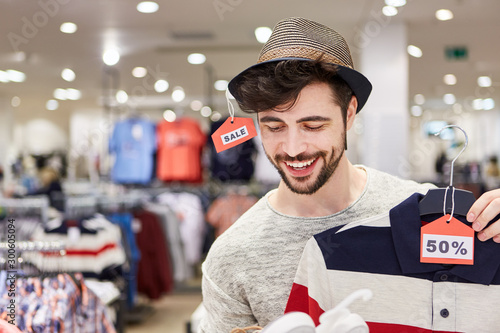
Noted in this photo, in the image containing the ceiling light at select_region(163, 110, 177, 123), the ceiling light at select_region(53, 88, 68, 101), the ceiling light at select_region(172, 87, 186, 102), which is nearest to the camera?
the ceiling light at select_region(172, 87, 186, 102)

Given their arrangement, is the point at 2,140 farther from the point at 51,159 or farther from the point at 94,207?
the point at 94,207

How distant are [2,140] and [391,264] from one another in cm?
983

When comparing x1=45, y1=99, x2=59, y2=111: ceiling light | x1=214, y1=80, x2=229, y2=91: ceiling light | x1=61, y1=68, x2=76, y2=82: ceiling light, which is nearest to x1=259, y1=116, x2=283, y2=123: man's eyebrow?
x1=61, y1=68, x2=76, y2=82: ceiling light

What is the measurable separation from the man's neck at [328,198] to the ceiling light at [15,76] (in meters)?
7.07

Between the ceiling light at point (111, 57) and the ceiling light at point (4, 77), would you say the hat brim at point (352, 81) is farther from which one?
the ceiling light at point (4, 77)

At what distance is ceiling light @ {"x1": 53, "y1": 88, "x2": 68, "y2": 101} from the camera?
9.40 metres

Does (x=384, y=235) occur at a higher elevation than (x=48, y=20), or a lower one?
lower

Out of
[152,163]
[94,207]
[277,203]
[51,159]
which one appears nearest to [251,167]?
[152,163]

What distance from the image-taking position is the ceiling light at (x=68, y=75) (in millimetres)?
7479

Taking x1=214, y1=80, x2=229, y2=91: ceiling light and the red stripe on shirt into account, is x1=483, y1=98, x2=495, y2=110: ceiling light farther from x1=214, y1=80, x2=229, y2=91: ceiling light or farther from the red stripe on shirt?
the red stripe on shirt

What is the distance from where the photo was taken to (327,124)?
1.17m

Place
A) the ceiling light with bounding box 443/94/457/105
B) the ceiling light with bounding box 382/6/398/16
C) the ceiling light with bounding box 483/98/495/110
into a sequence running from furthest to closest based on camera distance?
the ceiling light with bounding box 483/98/495/110, the ceiling light with bounding box 443/94/457/105, the ceiling light with bounding box 382/6/398/16

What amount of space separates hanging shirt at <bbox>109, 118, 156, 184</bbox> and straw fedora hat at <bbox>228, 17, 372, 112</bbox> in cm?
579

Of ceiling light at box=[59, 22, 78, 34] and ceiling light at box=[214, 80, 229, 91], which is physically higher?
ceiling light at box=[214, 80, 229, 91]
